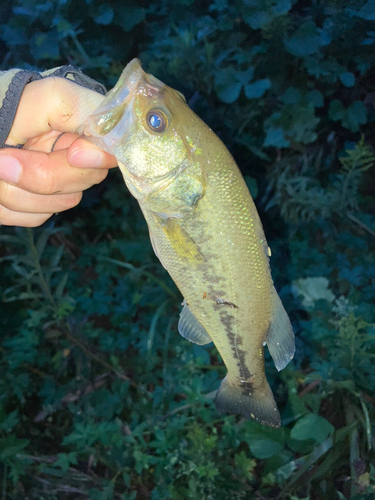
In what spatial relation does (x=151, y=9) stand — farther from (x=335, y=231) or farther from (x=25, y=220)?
(x=25, y=220)

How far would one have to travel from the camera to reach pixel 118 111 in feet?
3.81

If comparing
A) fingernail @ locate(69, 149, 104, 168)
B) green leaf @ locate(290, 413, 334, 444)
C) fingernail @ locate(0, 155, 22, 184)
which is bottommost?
green leaf @ locate(290, 413, 334, 444)

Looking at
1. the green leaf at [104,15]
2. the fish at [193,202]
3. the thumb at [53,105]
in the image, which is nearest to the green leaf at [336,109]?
the green leaf at [104,15]

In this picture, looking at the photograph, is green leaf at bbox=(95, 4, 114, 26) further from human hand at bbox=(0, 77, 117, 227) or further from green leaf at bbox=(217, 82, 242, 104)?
human hand at bbox=(0, 77, 117, 227)

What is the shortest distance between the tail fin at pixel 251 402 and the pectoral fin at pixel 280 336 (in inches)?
6.8

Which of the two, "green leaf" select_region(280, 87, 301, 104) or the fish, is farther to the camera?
"green leaf" select_region(280, 87, 301, 104)

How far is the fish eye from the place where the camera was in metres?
1.17

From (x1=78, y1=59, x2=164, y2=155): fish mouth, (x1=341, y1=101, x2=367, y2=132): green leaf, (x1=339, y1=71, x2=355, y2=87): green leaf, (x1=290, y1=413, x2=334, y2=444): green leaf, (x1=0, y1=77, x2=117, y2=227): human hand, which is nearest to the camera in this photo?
(x1=78, y1=59, x2=164, y2=155): fish mouth

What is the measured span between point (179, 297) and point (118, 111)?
7.33ft

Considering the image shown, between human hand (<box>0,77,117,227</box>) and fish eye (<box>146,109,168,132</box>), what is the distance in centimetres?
21

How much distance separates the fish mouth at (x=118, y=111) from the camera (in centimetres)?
115

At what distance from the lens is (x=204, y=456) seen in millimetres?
2441

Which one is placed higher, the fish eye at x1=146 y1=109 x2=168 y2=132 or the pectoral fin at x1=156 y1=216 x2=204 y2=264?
the fish eye at x1=146 y1=109 x2=168 y2=132

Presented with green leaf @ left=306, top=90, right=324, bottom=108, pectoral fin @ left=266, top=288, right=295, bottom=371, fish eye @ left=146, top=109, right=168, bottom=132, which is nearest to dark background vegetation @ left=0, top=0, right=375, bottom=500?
green leaf @ left=306, top=90, right=324, bottom=108
